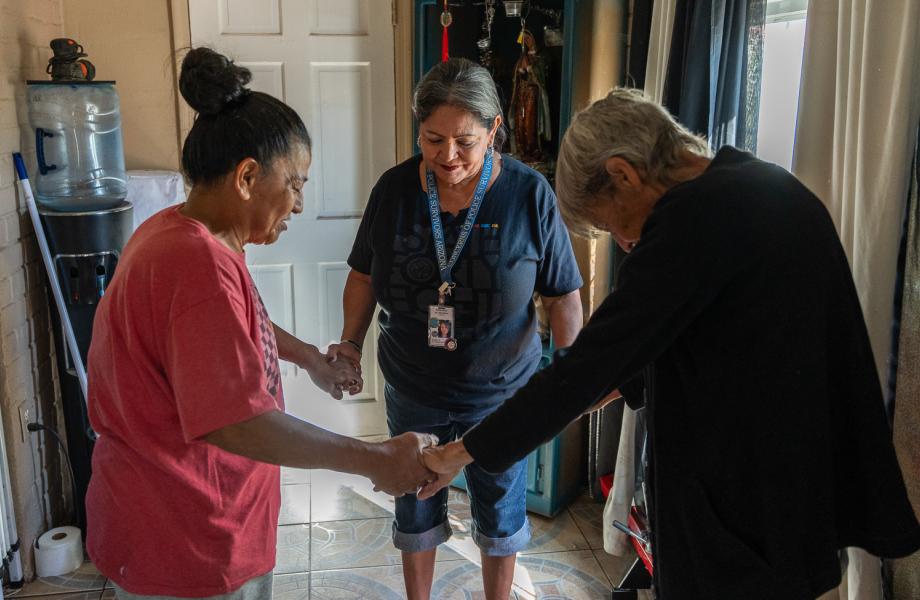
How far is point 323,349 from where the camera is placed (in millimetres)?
3561

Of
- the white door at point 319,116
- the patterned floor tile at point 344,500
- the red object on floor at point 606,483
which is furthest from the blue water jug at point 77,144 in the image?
the red object on floor at point 606,483

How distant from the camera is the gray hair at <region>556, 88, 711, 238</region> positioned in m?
1.22

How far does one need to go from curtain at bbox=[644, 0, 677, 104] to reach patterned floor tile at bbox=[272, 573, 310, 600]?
6.18ft

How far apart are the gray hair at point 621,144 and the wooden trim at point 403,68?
2.01 meters

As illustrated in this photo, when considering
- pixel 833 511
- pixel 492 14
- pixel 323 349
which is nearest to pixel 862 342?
pixel 833 511

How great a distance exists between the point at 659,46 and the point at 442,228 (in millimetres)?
1008

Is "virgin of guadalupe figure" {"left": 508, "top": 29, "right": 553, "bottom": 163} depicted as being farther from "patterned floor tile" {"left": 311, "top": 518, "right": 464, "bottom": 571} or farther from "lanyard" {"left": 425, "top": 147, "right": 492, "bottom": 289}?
"patterned floor tile" {"left": 311, "top": 518, "right": 464, "bottom": 571}

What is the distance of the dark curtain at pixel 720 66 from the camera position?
2119mm

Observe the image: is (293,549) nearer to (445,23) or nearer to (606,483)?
(606,483)

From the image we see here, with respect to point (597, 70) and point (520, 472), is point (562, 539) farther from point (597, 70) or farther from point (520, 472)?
point (597, 70)

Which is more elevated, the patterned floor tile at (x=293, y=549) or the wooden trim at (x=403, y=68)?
the wooden trim at (x=403, y=68)

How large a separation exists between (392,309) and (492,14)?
4.70ft

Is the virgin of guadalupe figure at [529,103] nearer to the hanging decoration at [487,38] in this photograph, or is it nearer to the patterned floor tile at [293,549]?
the hanging decoration at [487,38]

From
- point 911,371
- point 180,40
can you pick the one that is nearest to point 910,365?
point 911,371
